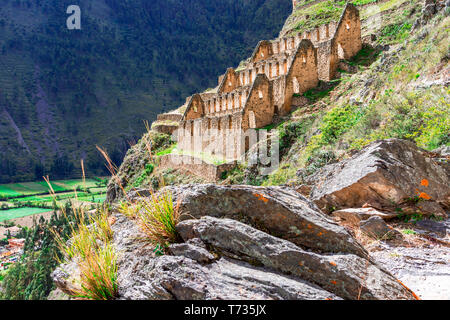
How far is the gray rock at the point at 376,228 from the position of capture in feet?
14.8

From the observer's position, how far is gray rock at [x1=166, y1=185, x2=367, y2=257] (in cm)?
320

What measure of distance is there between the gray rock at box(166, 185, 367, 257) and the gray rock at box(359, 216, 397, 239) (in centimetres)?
146

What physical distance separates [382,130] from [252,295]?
7.80 meters

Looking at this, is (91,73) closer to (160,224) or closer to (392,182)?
(392,182)

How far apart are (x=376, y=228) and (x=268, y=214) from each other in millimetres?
2245

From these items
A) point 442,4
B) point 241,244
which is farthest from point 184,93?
point 241,244

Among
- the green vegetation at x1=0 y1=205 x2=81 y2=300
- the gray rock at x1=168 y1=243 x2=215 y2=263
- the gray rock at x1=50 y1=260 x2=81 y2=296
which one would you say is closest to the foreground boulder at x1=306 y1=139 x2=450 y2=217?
the gray rock at x1=168 y1=243 x2=215 y2=263

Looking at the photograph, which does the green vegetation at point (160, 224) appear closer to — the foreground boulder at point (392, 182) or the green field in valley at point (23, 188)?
the foreground boulder at point (392, 182)

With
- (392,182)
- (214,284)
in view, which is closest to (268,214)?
(214,284)

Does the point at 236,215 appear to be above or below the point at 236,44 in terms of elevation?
below

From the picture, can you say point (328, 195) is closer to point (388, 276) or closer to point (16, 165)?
point (388, 276)

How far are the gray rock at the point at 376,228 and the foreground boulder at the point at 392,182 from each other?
20.4 inches

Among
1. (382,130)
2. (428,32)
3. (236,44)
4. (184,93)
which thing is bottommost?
(382,130)
